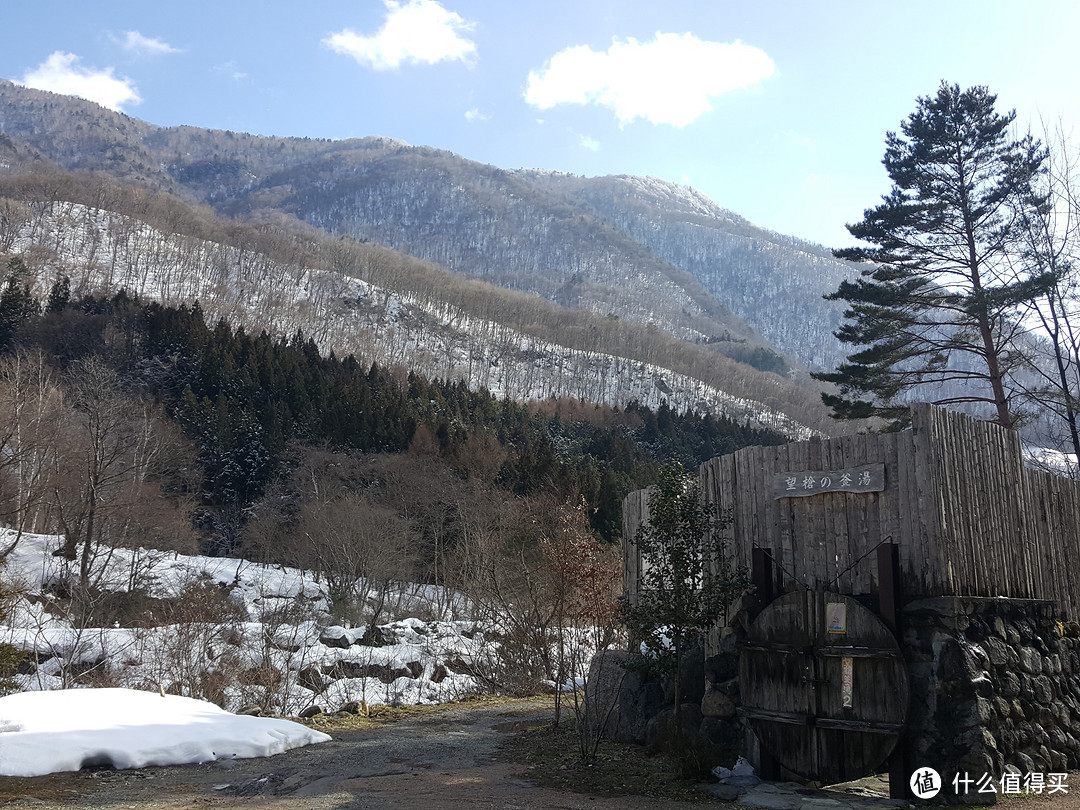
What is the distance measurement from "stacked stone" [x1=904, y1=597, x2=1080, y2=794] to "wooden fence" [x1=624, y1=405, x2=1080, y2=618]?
0.27 meters

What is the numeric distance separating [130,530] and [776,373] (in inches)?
4530

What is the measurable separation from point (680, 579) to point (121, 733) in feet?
22.2

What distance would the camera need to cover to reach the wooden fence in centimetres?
768

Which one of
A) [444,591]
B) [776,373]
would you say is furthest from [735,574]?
[776,373]

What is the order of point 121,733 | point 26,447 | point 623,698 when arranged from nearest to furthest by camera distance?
point 121,733, point 623,698, point 26,447

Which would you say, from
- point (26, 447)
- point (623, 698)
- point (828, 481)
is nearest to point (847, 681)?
point (828, 481)

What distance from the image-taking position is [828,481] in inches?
322

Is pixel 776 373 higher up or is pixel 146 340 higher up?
pixel 776 373

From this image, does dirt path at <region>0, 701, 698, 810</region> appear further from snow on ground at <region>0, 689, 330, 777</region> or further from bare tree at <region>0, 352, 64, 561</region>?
bare tree at <region>0, 352, 64, 561</region>

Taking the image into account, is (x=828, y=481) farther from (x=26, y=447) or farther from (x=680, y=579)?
(x=26, y=447)

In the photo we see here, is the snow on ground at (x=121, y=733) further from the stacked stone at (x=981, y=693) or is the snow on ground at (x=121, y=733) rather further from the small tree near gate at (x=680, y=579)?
the stacked stone at (x=981, y=693)

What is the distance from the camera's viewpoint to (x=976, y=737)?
7.11m

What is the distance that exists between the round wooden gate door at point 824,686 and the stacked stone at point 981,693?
0.27 m

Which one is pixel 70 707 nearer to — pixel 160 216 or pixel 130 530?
pixel 130 530
